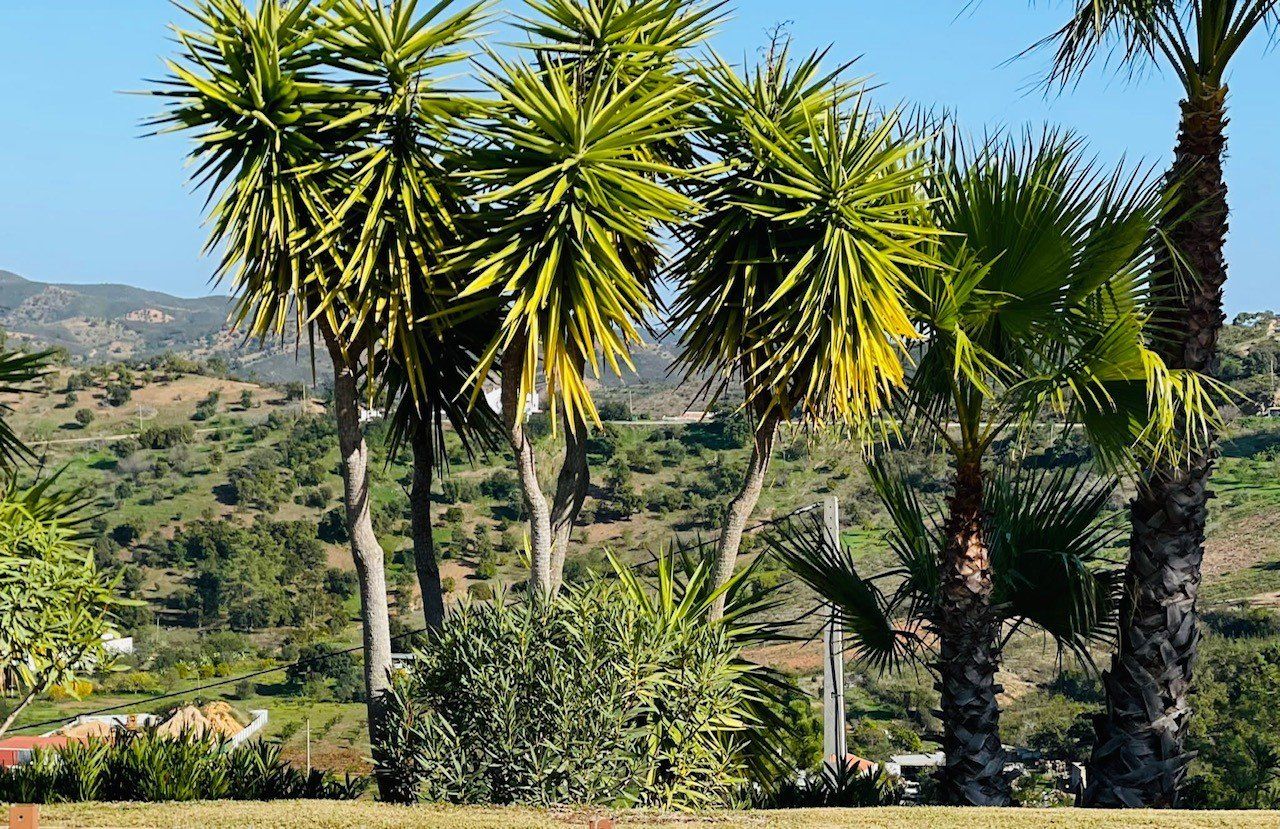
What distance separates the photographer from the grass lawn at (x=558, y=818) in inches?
252

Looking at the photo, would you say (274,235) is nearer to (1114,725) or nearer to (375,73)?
(375,73)

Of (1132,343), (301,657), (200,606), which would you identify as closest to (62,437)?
(200,606)

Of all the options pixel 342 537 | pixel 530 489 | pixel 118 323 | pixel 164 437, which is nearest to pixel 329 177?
pixel 530 489

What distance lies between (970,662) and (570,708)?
2770mm

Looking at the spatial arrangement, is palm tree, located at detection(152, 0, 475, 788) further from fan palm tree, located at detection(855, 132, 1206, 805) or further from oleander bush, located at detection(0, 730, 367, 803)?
fan palm tree, located at detection(855, 132, 1206, 805)

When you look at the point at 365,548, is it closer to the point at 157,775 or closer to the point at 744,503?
the point at 157,775

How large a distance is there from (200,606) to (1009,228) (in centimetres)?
2752

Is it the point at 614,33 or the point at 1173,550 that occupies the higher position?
the point at 614,33

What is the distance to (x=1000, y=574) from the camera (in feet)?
29.1

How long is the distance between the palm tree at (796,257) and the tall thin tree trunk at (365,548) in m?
2.25

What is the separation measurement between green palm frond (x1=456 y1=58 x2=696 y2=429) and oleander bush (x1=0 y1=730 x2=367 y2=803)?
295cm

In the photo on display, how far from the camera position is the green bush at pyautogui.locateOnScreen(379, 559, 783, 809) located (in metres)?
7.34

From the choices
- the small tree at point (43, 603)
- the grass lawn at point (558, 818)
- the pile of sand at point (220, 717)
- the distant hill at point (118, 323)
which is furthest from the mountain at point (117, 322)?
the grass lawn at point (558, 818)

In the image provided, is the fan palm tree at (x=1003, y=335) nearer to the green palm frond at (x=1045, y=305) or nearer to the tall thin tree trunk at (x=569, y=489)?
the green palm frond at (x=1045, y=305)
